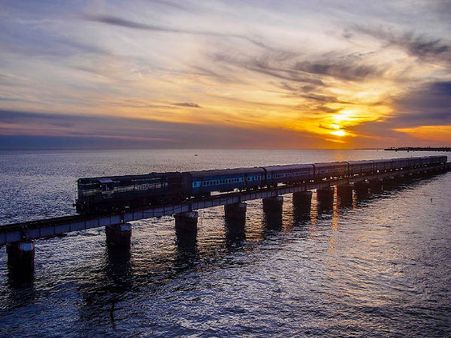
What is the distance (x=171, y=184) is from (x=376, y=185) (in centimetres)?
Answer: 8146

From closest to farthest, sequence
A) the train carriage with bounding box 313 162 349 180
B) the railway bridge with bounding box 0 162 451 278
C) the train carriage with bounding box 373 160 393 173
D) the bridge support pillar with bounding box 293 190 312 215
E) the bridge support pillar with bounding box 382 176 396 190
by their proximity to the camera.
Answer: the railway bridge with bounding box 0 162 451 278
the bridge support pillar with bounding box 293 190 312 215
the train carriage with bounding box 313 162 349 180
the train carriage with bounding box 373 160 393 173
the bridge support pillar with bounding box 382 176 396 190

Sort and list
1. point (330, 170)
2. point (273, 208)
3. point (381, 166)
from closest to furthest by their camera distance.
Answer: point (273, 208), point (330, 170), point (381, 166)

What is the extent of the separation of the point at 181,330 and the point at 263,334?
19.3 ft

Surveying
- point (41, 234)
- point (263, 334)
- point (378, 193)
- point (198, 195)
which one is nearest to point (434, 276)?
point (263, 334)

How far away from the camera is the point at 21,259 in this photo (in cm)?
3894

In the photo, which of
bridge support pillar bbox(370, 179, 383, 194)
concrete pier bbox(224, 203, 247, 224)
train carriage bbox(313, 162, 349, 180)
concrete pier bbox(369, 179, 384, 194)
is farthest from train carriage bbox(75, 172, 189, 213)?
bridge support pillar bbox(370, 179, 383, 194)

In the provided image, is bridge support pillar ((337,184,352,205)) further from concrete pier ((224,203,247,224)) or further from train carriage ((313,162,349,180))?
concrete pier ((224,203,247,224))

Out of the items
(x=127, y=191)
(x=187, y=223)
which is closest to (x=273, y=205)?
(x=187, y=223)

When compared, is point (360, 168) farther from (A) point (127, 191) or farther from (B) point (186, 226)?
(A) point (127, 191)

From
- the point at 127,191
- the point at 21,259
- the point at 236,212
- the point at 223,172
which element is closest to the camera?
the point at 21,259

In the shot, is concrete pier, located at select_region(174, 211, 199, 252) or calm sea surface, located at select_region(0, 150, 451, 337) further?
concrete pier, located at select_region(174, 211, 199, 252)

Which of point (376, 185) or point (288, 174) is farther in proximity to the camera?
point (376, 185)

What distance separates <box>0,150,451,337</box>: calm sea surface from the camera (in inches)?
1190

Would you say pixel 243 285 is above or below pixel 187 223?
below
